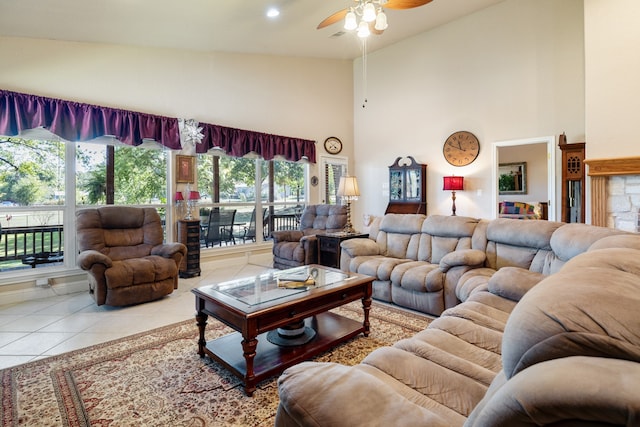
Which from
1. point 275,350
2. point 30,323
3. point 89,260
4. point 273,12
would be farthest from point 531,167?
point 30,323

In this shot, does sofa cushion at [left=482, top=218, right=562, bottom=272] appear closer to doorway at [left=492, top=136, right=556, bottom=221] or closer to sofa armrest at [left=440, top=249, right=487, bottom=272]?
sofa armrest at [left=440, top=249, right=487, bottom=272]

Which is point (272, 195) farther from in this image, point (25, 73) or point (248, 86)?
point (25, 73)

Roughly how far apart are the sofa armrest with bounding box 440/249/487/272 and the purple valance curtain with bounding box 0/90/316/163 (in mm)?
3847

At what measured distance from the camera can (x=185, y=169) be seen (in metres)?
5.01

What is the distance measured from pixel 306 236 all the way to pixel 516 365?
438 cm

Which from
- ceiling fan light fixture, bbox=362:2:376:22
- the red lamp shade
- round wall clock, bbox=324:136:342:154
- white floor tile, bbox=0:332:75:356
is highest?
ceiling fan light fixture, bbox=362:2:376:22

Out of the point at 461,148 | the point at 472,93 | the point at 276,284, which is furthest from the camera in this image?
the point at 461,148

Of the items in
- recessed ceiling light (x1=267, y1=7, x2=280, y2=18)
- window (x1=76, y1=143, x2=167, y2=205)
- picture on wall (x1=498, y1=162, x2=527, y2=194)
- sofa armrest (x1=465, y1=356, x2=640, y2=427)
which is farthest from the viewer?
picture on wall (x1=498, y1=162, x2=527, y2=194)

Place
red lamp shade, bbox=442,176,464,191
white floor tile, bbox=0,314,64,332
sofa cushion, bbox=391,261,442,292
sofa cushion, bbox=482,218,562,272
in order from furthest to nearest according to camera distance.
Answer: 1. red lamp shade, bbox=442,176,464,191
2. sofa cushion, bbox=391,261,442,292
3. white floor tile, bbox=0,314,64,332
4. sofa cushion, bbox=482,218,562,272

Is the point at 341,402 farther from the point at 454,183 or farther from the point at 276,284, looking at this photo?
the point at 454,183

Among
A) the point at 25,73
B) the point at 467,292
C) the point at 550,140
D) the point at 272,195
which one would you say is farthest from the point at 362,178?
the point at 25,73

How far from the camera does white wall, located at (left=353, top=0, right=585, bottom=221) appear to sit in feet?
15.6

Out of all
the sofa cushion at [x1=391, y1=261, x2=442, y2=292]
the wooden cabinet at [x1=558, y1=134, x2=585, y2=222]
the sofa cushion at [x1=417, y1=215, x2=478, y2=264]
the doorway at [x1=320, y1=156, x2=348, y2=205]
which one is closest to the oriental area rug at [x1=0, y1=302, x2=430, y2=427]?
the sofa cushion at [x1=391, y1=261, x2=442, y2=292]

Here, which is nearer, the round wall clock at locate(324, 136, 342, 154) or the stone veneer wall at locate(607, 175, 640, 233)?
the stone veneer wall at locate(607, 175, 640, 233)
